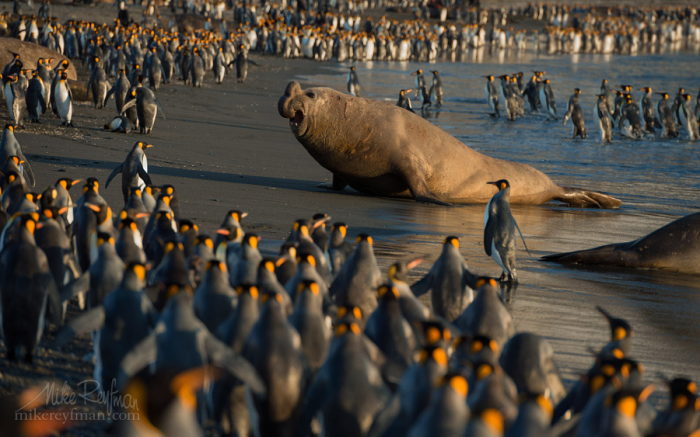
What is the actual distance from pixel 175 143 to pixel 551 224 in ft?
20.5

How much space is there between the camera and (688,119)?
2059 centimetres

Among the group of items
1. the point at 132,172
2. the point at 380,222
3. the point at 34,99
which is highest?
the point at 34,99

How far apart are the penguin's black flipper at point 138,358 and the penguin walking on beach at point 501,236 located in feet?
12.0

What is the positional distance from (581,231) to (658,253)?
1.56 metres

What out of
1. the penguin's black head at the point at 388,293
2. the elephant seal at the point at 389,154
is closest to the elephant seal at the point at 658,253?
the elephant seal at the point at 389,154

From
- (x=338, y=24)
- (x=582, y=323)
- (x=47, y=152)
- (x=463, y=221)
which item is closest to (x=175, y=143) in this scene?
(x=47, y=152)

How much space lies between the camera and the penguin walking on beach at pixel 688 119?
66.9 feet

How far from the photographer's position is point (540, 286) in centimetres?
649

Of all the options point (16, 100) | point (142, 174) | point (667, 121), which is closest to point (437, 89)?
point (667, 121)

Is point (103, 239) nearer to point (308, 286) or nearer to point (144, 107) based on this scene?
point (308, 286)

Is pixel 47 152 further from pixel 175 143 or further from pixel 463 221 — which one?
pixel 463 221

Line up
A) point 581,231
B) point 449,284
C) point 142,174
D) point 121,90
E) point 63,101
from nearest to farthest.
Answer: point 449,284, point 142,174, point 581,231, point 63,101, point 121,90

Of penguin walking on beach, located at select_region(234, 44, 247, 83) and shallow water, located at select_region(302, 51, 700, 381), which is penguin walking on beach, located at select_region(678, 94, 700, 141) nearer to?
shallow water, located at select_region(302, 51, 700, 381)

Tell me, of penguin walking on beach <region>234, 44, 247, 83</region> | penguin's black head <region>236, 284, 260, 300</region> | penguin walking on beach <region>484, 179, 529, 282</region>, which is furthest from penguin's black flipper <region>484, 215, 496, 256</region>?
penguin walking on beach <region>234, 44, 247, 83</region>
